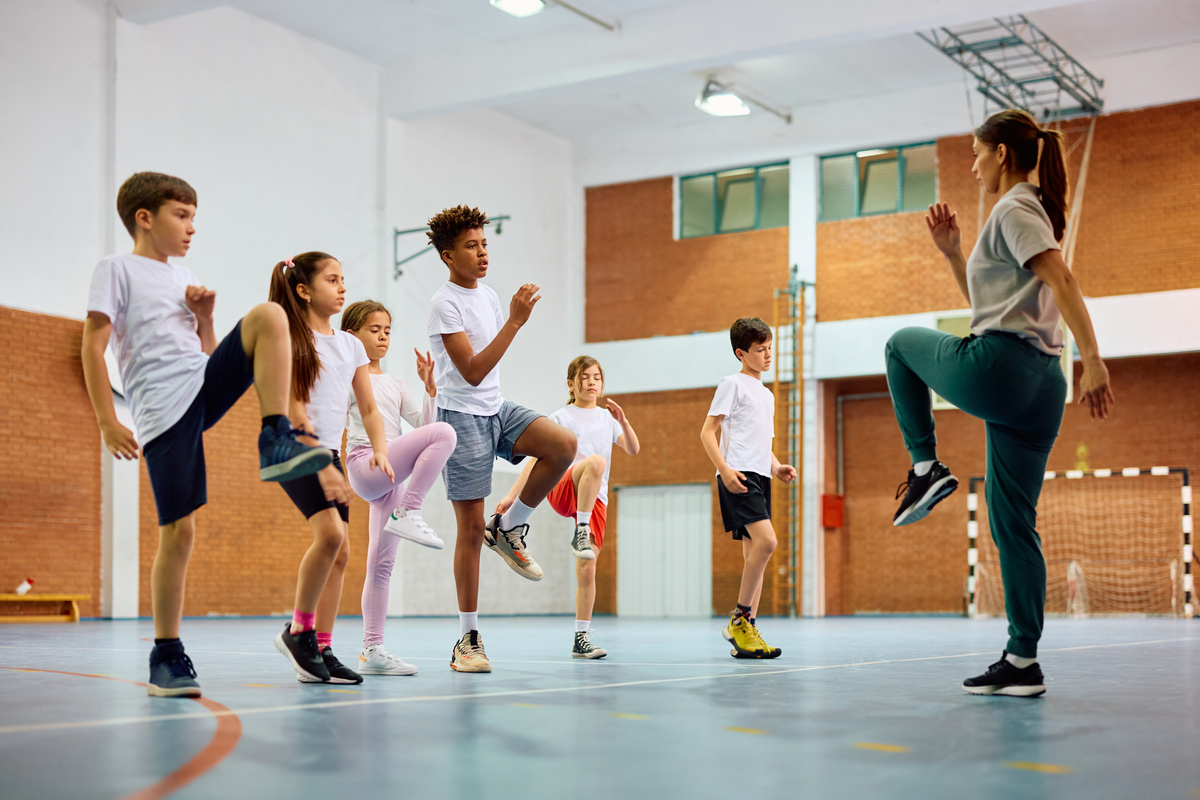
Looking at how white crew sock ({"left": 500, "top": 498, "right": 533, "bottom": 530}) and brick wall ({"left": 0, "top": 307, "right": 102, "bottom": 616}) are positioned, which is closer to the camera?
white crew sock ({"left": 500, "top": 498, "right": 533, "bottom": 530})

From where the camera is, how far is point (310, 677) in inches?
160

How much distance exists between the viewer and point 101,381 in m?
3.51

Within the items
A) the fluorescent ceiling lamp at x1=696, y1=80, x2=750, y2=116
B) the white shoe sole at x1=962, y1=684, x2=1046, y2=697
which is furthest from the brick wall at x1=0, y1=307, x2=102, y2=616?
the white shoe sole at x1=962, y1=684, x2=1046, y2=697

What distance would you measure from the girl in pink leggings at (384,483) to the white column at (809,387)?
13.1 metres

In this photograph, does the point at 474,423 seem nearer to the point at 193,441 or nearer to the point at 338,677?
the point at 338,677

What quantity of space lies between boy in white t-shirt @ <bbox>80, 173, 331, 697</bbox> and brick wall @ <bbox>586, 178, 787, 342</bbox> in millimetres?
15087

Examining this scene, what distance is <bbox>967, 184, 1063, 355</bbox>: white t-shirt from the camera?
3.48 metres

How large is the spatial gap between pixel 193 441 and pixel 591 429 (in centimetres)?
343

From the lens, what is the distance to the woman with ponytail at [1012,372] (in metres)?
3.53

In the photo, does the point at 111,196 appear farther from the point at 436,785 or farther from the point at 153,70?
the point at 436,785

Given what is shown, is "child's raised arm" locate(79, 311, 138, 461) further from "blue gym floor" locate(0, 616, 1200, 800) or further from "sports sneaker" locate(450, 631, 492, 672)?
"sports sneaker" locate(450, 631, 492, 672)

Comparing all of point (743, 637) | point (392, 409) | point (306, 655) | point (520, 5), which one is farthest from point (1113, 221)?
point (306, 655)

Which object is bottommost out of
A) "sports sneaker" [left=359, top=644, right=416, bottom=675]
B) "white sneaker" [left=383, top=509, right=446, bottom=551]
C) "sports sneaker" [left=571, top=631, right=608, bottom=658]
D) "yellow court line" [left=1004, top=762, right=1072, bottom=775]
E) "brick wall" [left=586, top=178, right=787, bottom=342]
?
"sports sneaker" [left=571, top=631, right=608, bottom=658]

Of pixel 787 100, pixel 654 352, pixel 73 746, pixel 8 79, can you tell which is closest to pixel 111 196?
pixel 8 79
